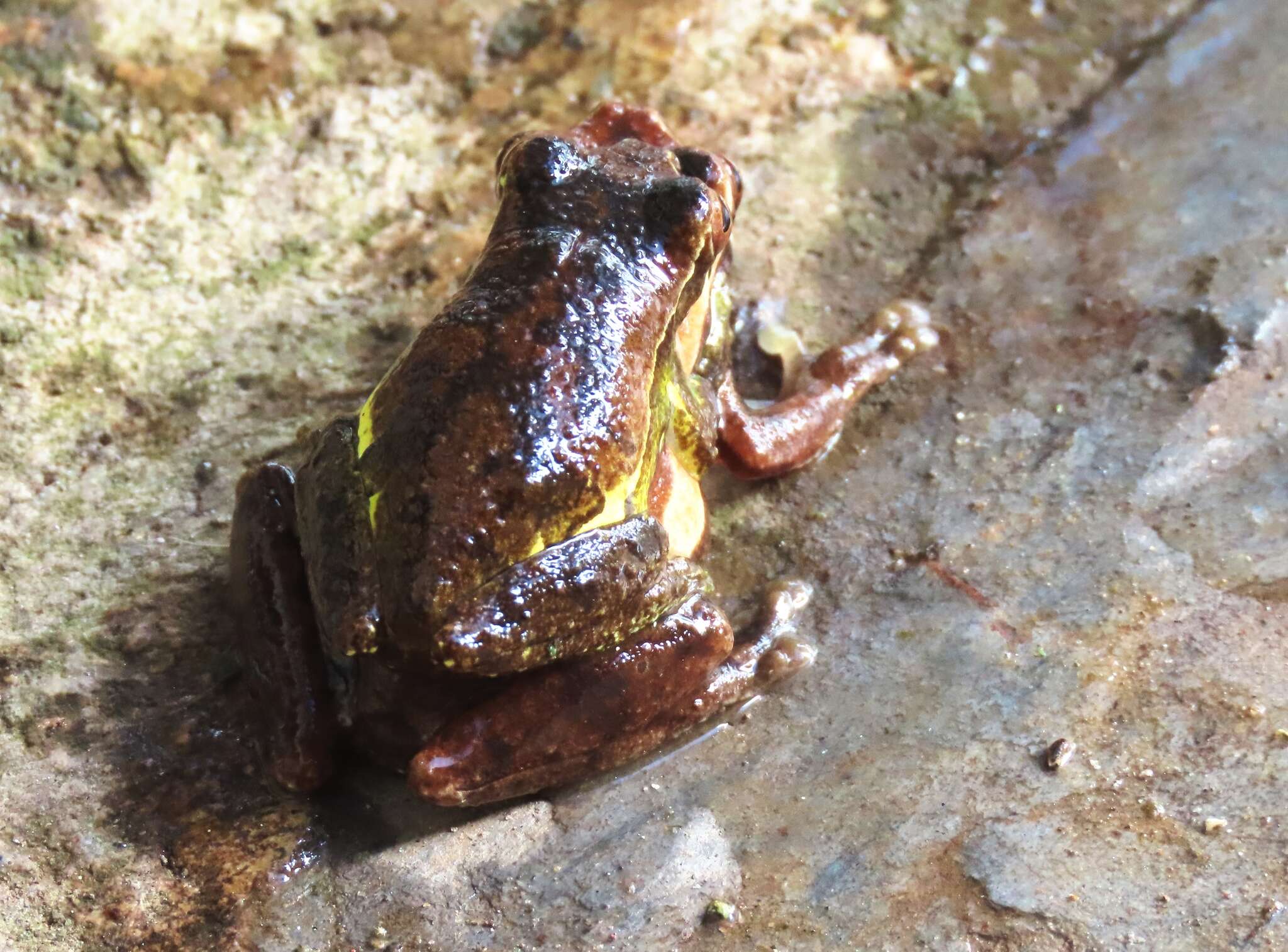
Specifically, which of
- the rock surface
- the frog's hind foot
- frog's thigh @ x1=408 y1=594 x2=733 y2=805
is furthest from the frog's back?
the rock surface

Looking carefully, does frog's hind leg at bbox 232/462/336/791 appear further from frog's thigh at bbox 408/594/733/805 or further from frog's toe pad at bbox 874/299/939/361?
frog's toe pad at bbox 874/299/939/361

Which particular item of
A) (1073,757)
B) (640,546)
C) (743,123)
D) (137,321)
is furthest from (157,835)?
(743,123)

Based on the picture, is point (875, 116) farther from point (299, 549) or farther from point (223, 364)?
point (299, 549)

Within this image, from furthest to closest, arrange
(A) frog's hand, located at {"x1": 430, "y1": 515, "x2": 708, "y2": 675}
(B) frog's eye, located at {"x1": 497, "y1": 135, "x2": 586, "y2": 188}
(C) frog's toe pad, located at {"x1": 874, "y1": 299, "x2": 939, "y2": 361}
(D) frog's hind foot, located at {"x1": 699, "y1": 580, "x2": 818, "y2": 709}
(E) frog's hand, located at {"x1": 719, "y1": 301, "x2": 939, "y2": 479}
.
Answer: (C) frog's toe pad, located at {"x1": 874, "y1": 299, "x2": 939, "y2": 361}, (E) frog's hand, located at {"x1": 719, "y1": 301, "x2": 939, "y2": 479}, (D) frog's hind foot, located at {"x1": 699, "y1": 580, "x2": 818, "y2": 709}, (B) frog's eye, located at {"x1": 497, "y1": 135, "x2": 586, "y2": 188}, (A) frog's hand, located at {"x1": 430, "y1": 515, "x2": 708, "y2": 675}

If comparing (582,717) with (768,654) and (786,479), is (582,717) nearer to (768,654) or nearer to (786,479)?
(768,654)

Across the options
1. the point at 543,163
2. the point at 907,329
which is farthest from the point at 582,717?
the point at 907,329

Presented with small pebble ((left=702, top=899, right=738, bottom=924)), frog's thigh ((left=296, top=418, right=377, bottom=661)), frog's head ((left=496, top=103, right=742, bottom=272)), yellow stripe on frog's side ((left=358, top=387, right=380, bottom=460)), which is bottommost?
small pebble ((left=702, top=899, right=738, bottom=924))

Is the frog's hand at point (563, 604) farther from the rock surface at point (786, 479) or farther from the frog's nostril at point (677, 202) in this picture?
the frog's nostril at point (677, 202)
